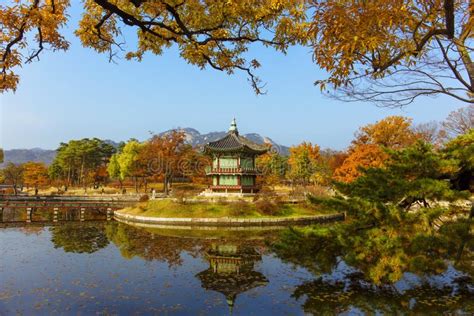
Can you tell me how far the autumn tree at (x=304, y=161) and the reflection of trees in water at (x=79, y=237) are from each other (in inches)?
1448

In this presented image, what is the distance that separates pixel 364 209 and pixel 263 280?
19.1ft

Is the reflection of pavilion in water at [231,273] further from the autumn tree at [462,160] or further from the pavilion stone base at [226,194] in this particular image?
the pavilion stone base at [226,194]

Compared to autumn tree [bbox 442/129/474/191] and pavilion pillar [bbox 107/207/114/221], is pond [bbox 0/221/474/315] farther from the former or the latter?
pavilion pillar [bbox 107/207/114/221]

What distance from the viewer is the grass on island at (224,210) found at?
31.8 metres

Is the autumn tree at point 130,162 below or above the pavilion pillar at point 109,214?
above

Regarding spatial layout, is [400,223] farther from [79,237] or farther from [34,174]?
[34,174]

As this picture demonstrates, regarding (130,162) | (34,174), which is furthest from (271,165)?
(34,174)

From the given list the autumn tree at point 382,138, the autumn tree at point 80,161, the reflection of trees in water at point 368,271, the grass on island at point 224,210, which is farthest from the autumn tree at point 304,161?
the reflection of trees in water at point 368,271

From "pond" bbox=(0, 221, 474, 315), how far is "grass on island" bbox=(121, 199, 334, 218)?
10.8 meters

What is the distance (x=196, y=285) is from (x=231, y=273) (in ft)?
7.45

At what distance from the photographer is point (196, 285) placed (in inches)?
516

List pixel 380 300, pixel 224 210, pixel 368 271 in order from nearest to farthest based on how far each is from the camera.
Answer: pixel 368 271, pixel 380 300, pixel 224 210

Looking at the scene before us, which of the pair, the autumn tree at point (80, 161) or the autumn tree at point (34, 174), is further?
the autumn tree at point (80, 161)

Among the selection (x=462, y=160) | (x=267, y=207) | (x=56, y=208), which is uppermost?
(x=462, y=160)
